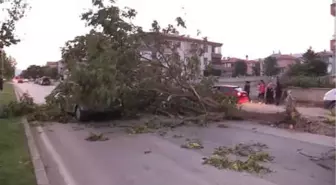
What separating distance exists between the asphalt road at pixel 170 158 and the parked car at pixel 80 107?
2.20 m

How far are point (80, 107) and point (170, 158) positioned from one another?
8.81 meters

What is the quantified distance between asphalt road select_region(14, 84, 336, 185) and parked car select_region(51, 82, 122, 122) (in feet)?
7.23

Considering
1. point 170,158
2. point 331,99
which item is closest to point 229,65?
point 331,99

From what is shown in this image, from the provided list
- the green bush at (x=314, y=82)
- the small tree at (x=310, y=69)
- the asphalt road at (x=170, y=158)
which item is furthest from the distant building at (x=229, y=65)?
the asphalt road at (x=170, y=158)

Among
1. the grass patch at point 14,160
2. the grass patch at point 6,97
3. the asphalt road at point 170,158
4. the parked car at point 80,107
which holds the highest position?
the parked car at point 80,107

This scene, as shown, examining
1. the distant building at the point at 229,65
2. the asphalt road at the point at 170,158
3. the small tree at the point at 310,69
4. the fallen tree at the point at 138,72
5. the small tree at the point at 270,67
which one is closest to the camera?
the asphalt road at the point at 170,158

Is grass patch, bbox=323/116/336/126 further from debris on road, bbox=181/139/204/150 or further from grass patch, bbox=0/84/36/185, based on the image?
grass patch, bbox=0/84/36/185

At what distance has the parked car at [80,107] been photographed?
16.7m

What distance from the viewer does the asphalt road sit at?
7477mm

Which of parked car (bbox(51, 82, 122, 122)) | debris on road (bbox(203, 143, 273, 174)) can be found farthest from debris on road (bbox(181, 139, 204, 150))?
parked car (bbox(51, 82, 122, 122))

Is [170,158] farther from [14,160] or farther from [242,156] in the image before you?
[14,160]

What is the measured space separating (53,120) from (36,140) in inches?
220

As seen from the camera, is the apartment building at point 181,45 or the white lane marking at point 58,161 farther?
the apartment building at point 181,45

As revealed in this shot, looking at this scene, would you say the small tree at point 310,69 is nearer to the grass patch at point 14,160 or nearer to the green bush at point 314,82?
the green bush at point 314,82
